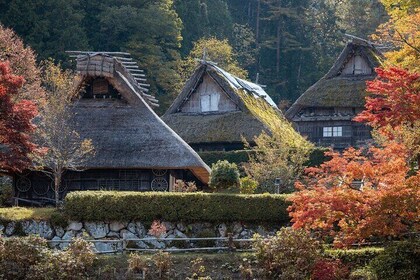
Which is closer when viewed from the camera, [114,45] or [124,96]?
[124,96]

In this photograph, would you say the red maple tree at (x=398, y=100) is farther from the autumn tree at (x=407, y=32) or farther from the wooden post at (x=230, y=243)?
the wooden post at (x=230, y=243)

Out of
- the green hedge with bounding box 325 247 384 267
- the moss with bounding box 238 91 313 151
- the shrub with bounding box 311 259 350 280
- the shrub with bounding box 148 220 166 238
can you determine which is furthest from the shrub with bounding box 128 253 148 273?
the moss with bounding box 238 91 313 151

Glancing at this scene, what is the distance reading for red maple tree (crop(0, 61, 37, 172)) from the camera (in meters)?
28.4

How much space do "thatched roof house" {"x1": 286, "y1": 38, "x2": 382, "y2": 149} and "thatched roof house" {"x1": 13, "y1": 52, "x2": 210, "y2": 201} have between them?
17.1m

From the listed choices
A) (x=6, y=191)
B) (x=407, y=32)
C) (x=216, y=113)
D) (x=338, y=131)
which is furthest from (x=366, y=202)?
(x=338, y=131)

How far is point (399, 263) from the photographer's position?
24.3 metres

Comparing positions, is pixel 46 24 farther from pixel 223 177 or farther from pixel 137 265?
pixel 137 265

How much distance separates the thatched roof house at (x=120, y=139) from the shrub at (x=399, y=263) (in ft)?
37.2

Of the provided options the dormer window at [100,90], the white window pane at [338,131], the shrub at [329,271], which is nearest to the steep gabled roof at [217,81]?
the white window pane at [338,131]

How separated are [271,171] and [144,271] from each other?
12.4m

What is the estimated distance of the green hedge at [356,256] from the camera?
25078mm

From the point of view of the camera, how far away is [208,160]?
43.6 meters

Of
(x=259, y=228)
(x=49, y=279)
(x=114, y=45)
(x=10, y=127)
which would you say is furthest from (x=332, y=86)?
(x=49, y=279)

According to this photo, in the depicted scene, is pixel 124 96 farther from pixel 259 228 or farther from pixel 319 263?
pixel 319 263
